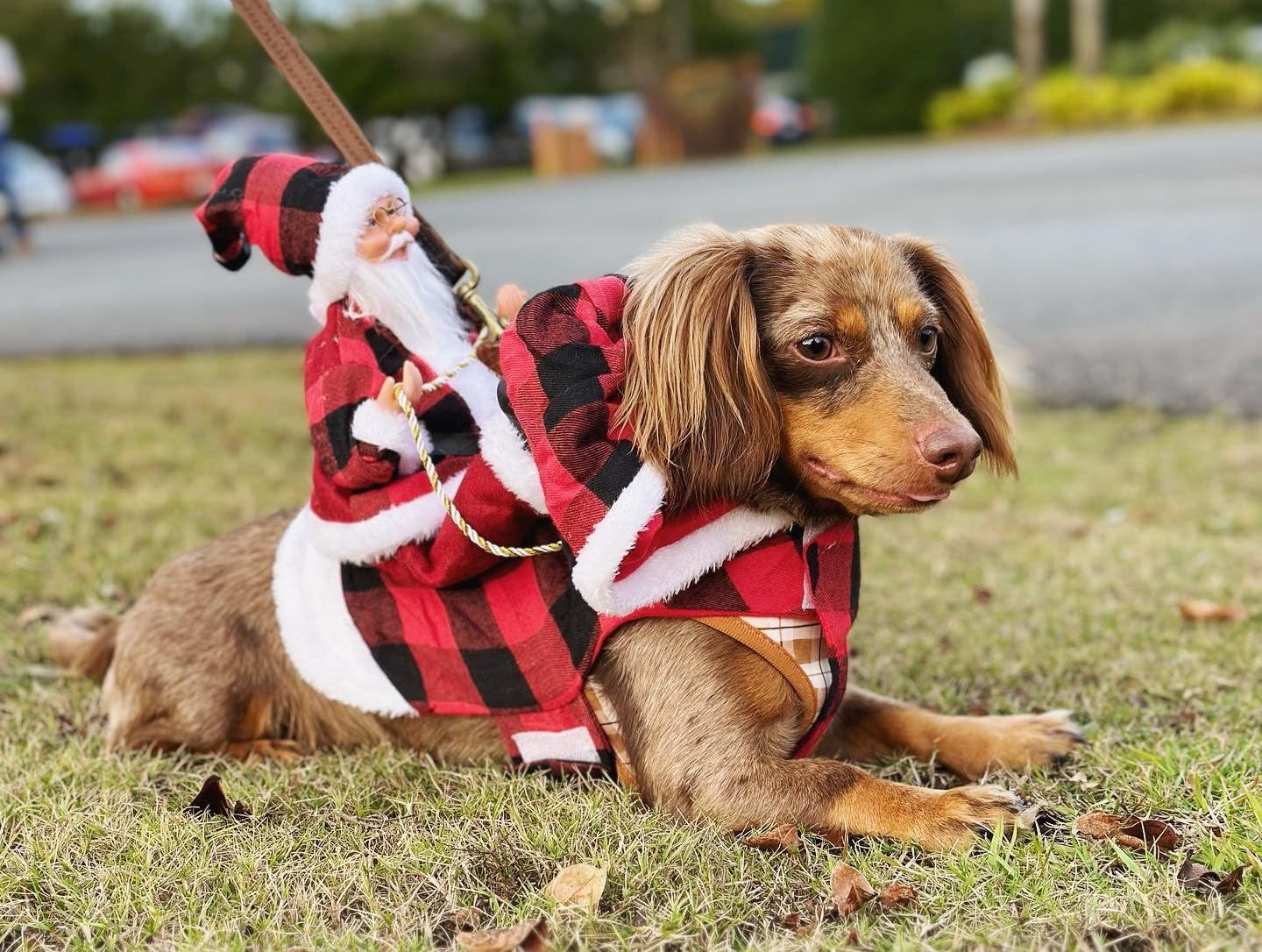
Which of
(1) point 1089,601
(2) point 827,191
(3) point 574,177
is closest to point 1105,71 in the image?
(3) point 574,177

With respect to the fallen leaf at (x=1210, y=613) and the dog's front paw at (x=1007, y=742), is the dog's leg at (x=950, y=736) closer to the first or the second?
the dog's front paw at (x=1007, y=742)

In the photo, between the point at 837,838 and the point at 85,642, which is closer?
the point at 837,838

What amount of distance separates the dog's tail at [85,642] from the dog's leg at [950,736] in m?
1.99

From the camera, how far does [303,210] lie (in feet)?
9.51

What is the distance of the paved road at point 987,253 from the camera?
27.6 feet

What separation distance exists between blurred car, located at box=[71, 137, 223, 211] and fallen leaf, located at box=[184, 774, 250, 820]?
88.7ft

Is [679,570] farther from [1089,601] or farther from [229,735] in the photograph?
[1089,601]

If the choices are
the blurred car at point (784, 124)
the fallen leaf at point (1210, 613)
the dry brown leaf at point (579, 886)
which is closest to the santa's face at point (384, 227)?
the dry brown leaf at point (579, 886)

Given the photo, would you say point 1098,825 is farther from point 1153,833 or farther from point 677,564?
point 677,564

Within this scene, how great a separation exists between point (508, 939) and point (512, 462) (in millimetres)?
875

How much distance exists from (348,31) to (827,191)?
23.6 m

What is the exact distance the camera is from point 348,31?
36.5 metres

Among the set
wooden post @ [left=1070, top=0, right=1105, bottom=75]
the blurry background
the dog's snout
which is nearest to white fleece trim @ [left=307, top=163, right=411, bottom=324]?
the dog's snout

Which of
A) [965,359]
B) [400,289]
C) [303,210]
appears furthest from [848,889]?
[303,210]
